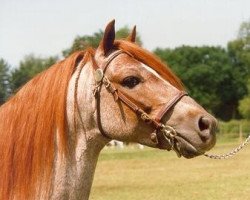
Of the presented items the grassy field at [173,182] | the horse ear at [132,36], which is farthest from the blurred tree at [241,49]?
the horse ear at [132,36]

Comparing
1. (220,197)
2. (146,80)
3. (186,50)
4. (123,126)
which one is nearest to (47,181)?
(123,126)

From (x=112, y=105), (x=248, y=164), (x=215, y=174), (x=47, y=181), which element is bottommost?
(x=248, y=164)

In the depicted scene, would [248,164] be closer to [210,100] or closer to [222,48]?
[210,100]

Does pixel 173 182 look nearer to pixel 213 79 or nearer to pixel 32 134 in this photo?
pixel 32 134

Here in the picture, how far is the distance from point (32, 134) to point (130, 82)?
2.45 feet

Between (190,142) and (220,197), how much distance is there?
12.3 meters

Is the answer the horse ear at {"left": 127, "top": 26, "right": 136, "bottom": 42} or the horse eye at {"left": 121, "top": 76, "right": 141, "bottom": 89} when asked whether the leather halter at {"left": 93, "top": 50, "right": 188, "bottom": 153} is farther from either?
the horse ear at {"left": 127, "top": 26, "right": 136, "bottom": 42}

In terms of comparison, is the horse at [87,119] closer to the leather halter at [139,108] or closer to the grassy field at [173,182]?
the leather halter at [139,108]

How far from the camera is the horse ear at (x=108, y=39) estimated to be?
396 centimetres

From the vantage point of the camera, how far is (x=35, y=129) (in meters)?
3.88

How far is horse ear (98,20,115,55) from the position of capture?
3.96 metres

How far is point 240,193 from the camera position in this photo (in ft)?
53.5

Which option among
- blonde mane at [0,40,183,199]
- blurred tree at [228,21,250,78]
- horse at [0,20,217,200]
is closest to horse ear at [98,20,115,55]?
horse at [0,20,217,200]

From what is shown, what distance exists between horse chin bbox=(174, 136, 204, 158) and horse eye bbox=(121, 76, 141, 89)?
462mm
